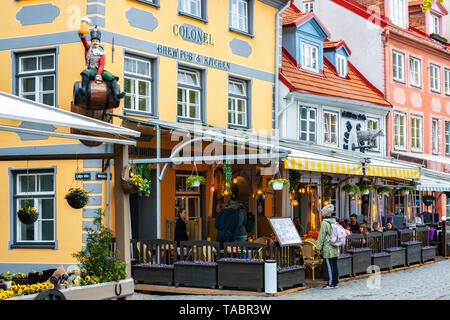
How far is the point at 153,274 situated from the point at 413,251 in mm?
7208

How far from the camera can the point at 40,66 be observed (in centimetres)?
1572

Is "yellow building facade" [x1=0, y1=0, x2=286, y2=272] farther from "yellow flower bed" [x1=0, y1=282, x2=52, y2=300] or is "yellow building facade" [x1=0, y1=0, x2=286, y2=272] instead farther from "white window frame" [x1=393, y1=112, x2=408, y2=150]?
"white window frame" [x1=393, y1=112, x2=408, y2=150]

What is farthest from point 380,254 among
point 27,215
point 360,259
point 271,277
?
point 27,215

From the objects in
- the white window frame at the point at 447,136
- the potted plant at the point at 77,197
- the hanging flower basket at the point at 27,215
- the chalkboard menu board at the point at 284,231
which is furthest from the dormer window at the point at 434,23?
the hanging flower basket at the point at 27,215

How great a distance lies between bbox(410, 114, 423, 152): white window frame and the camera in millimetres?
28094

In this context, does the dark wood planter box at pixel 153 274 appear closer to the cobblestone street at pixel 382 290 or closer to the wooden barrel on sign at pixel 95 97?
the cobblestone street at pixel 382 290

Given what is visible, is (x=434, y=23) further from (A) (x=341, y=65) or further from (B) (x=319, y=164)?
(B) (x=319, y=164)

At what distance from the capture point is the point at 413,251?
17.5 metres

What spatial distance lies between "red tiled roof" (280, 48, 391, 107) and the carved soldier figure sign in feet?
26.0

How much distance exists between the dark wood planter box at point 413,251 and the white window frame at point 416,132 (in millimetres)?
10718

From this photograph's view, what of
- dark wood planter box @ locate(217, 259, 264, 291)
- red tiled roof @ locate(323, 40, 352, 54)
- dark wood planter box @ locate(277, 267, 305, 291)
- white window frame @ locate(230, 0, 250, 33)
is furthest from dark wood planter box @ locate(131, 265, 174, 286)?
red tiled roof @ locate(323, 40, 352, 54)

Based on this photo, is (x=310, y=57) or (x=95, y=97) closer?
(x=95, y=97)
